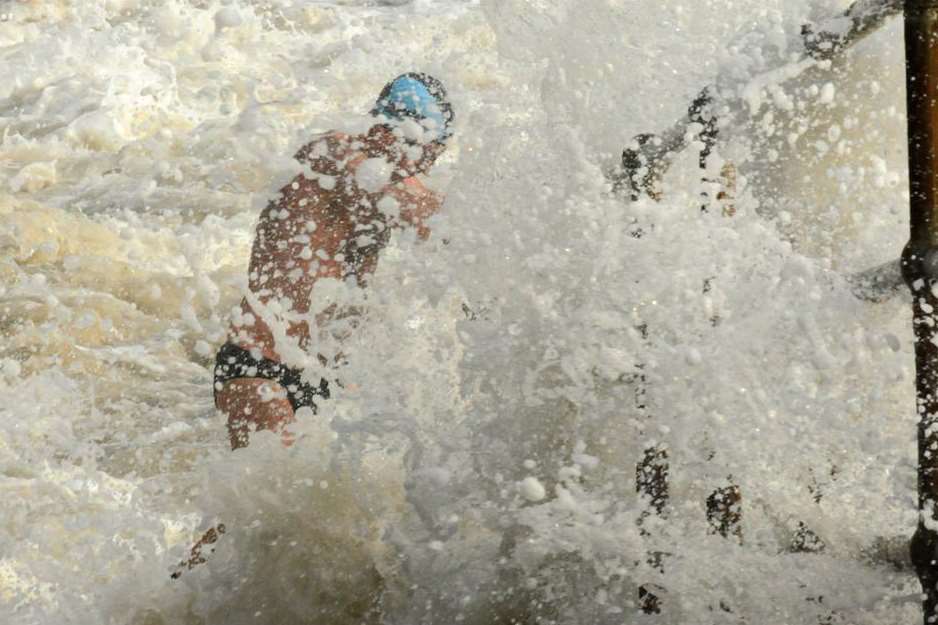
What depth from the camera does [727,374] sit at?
1.87 m

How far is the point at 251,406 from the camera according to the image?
288cm

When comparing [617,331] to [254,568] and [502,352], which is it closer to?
[502,352]

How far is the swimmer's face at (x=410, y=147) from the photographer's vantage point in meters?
2.87

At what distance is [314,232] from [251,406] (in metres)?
0.49

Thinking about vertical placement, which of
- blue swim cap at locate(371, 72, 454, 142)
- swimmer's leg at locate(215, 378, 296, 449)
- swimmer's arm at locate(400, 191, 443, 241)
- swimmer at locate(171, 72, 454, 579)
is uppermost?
blue swim cap at locate(371, 72, 454, 142)

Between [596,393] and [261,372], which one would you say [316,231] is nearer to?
[261,372]

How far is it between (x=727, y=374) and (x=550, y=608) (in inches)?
20.1

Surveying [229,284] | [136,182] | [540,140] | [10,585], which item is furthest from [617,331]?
[136,182]

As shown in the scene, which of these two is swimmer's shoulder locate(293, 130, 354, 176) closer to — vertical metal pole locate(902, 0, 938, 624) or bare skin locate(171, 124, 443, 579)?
bare skin locate(171, 124, 443, 579)

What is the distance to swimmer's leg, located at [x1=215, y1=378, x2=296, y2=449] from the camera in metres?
2.78

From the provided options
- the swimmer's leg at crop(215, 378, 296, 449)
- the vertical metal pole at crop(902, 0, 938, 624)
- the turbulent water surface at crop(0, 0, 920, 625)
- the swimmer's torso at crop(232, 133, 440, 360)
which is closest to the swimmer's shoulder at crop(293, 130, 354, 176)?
the swimmer's torso at crop(232, 133, 440, 360)

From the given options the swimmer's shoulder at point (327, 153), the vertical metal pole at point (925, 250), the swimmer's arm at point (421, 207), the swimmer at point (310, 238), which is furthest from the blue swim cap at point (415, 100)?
the vertical metal pole at point (925, 250)

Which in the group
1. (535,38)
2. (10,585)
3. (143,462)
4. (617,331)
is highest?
(535,38)

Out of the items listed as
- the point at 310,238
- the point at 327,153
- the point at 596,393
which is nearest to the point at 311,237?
the point at 310,238
